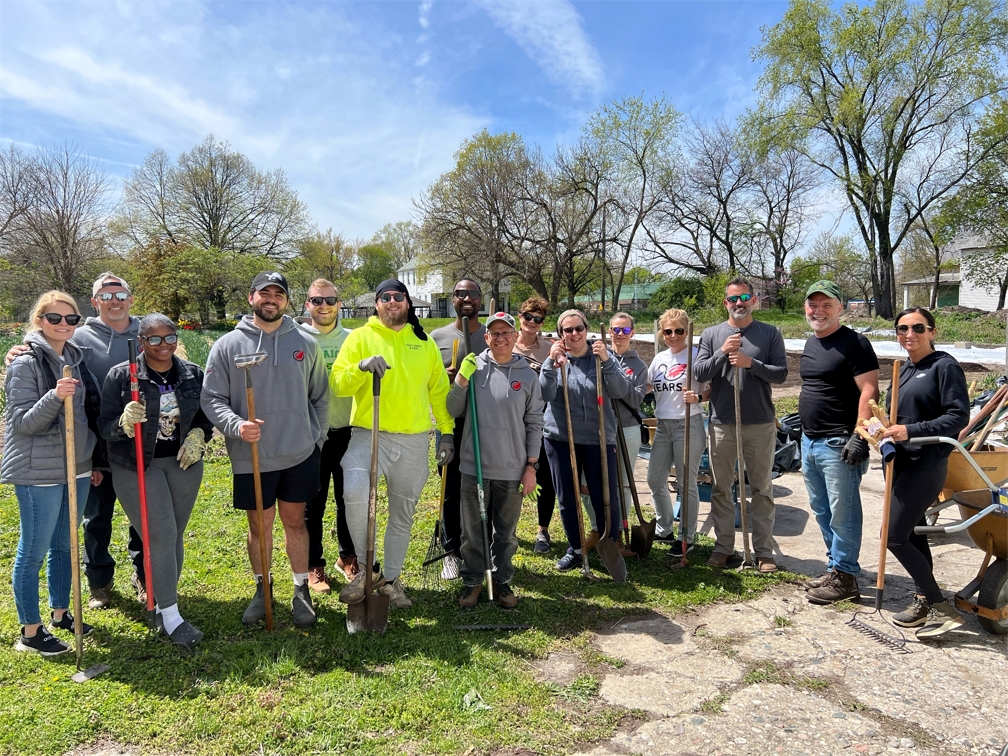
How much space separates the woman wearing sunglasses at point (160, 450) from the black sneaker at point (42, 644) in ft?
1.70

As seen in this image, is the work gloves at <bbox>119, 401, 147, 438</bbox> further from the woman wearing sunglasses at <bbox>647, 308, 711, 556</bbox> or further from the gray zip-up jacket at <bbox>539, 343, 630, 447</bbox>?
the woman wearing sunglasses at <bbox>647, 308, 711, 556</bbox>

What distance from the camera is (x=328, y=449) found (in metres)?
4.53

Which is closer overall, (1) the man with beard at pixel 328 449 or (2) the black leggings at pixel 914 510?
(2) the black leggings at pixel 914 510

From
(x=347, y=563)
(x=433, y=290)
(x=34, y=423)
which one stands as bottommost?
(x=347, y=563)

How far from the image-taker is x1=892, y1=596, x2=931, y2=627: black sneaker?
12.5ft

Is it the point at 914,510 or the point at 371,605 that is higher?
the point at 914,510

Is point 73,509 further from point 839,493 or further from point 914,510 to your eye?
point 914,510

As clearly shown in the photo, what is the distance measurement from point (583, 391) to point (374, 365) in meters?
1.77

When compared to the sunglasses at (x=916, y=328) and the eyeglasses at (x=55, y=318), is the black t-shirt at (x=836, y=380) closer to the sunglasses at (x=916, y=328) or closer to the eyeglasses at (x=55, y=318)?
the sunglasses at (x=916, y=328)

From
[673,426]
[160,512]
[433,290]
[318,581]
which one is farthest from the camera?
[433,290]

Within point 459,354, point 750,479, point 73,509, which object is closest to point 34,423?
point 73,509

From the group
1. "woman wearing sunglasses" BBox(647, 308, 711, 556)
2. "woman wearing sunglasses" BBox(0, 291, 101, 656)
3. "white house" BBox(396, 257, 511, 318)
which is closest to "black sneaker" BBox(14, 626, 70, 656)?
"woman wearing sunglasses" BBox(0, 291, 101, 656)

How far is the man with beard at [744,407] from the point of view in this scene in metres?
4.59

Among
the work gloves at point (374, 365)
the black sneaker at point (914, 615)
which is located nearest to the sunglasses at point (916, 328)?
the black sneaker at point (914, 615)
